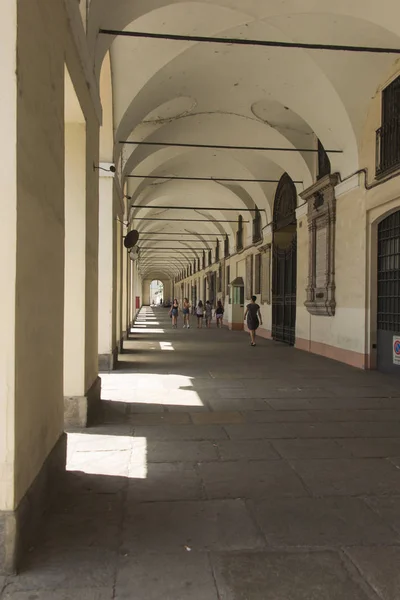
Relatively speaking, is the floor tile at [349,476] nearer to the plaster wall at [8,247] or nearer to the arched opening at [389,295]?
the plaster wall at [8,247]

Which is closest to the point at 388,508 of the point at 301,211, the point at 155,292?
the point at 301,211

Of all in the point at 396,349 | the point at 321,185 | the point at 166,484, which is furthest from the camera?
the point at 321,185

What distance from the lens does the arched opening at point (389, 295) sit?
919cm

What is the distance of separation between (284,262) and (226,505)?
13251mm

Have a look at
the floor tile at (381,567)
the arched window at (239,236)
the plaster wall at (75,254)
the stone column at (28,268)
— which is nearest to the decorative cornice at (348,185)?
the plaster wall at (75,254)

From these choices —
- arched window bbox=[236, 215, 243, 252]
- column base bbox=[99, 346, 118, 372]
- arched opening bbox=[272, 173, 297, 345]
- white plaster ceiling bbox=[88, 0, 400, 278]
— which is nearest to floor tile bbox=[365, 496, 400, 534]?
white plaster ceiling bbox=[88, 0, 400, 278]

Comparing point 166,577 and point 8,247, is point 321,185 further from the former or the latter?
point 166,577

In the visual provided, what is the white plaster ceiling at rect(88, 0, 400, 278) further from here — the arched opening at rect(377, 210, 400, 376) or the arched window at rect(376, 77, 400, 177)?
the arched opening at rect(377, 210, 400, 376)

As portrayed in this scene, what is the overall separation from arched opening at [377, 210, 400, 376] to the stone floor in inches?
109

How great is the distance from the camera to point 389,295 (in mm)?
9477

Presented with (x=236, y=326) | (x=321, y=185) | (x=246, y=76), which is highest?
(x=246, y=76)

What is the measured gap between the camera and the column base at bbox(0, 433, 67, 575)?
8.07 ft

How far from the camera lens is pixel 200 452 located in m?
4.45

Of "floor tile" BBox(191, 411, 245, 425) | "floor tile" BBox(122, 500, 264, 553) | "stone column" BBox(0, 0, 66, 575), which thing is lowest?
"floor tile" BBox(191, 411, 245, 425)
